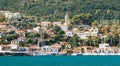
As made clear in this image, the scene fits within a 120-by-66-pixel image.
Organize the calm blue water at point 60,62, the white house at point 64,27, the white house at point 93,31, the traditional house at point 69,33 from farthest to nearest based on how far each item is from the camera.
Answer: the white house at point 64,27 < the white house at point 93,31 < the traditional house at point 69,33 < the calm blue water at point 60,62

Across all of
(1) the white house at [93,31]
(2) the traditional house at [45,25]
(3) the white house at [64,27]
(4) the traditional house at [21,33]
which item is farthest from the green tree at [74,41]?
(2) the traditional house at [45,25]

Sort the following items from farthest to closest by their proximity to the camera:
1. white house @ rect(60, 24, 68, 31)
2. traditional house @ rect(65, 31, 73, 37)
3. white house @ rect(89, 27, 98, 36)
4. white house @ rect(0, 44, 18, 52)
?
white house @ rect(60, 24, 68, 31) → white house @ rect(89, 27, 98, 36) → traditional house @ rect(65, 31, 73, 37) → white house @ rect(0, 44, 18, 52)

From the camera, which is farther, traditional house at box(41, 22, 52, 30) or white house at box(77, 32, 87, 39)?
traditional house at box(41, 22, 52, 30)

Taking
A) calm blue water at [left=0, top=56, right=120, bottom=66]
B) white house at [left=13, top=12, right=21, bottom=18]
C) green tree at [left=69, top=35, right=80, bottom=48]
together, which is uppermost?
calm blue water at [left=0, top=56, right=120, bottom=66]

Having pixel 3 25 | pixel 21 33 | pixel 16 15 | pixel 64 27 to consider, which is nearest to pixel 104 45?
pixel 21 33

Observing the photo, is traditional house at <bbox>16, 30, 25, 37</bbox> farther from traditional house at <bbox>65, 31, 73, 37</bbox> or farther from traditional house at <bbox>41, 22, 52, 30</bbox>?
traditional house at <bbox>65, 31, 73, 37</bbox>

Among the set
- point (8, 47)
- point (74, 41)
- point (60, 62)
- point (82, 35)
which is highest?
point (60, 62)

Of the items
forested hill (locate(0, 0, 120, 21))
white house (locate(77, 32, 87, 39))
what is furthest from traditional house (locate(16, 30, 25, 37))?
forested hill (locate(0, 0, 120, 21))

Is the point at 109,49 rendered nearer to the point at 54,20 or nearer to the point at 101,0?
the point at 54,20

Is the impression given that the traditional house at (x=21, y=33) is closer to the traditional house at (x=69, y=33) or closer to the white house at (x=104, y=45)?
the traditional house at (x=69, y=33)

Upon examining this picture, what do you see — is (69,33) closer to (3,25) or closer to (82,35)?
(82,35)
